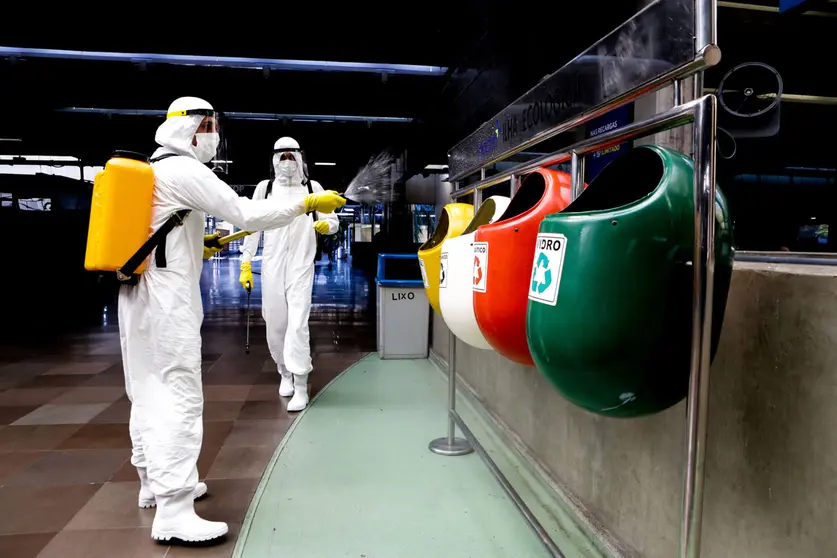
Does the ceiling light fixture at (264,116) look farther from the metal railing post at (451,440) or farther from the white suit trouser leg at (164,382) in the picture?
the white suit trouser leg at (164,382)

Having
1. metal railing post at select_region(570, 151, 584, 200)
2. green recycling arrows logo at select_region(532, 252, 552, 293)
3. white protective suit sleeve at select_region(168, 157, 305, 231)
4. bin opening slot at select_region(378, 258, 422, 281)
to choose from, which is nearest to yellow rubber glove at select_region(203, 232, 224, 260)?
white protective suit sleeve at select_region(168, 157, 305, 231)

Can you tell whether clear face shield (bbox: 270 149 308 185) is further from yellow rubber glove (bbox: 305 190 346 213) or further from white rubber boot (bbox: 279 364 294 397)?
yellow rubber glove (bbox: 305 190 346 213)

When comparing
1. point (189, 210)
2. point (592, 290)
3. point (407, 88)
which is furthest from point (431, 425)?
point (407, 88)

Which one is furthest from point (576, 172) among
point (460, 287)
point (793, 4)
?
point (793, 4)

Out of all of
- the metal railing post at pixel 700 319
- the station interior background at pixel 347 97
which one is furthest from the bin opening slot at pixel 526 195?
the metal railing post at pixel 700 319

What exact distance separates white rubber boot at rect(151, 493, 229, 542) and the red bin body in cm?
127

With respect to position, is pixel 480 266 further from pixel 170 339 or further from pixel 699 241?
pixel 170 339

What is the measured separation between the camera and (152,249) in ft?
6.16

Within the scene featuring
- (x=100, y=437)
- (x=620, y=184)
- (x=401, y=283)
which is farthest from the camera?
(x=401, y=283)

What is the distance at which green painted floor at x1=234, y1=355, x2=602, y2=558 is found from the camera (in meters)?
1.87

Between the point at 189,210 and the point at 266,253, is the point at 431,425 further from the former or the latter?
the point at 189,210

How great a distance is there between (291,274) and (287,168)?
2.47ft

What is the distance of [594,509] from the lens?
1.88 metres

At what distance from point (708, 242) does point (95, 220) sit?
73.6 inches
